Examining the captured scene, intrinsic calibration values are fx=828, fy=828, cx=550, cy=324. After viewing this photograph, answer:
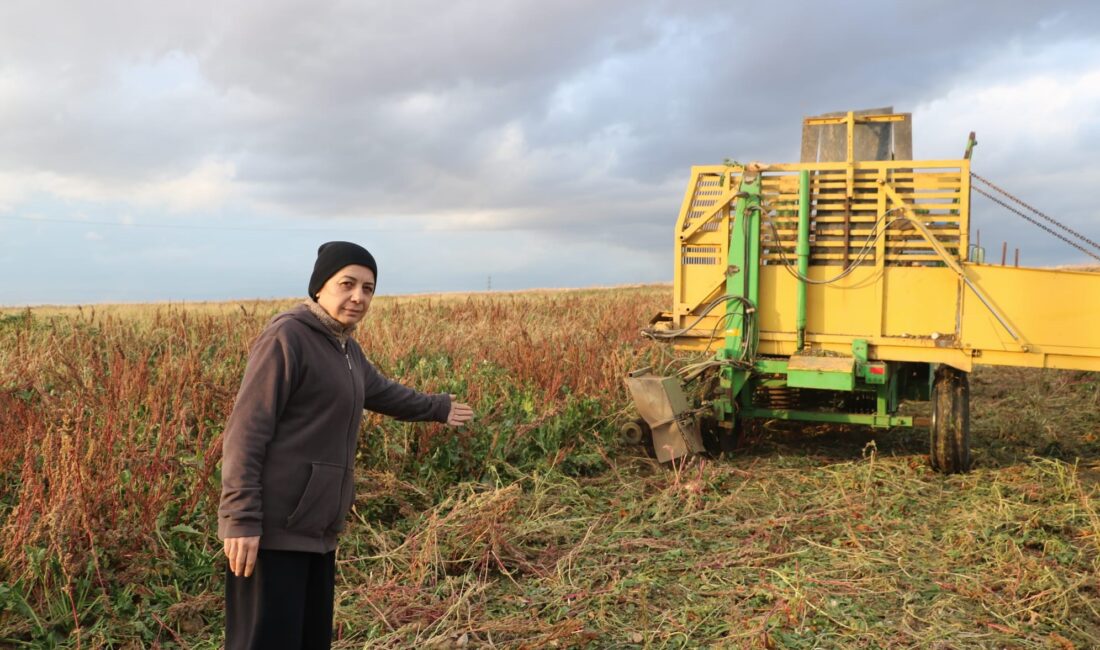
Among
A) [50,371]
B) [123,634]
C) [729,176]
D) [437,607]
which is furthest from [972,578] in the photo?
[50,371]

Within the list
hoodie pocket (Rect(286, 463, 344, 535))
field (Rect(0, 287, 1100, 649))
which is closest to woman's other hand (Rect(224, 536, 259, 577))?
hoodie pocket (Rect(286, 463, 344, 535))

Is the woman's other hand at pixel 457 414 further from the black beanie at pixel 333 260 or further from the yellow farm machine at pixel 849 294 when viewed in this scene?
the yellow farm machine at pixel 849 294

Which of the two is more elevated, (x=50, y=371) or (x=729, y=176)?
(x=729, y=176)

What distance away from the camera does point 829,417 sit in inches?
299

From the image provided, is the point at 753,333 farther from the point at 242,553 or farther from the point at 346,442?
the point at 242,553

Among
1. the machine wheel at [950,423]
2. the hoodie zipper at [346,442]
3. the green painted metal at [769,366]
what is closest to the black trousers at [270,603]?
the hoodie zipper at [346,442]

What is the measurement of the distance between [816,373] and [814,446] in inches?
69.3

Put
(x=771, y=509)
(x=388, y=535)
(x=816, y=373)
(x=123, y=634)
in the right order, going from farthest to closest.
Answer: (x=816, y=373) → (x=771, y=509) → (x=388, y=535) → (x=123, y=634)

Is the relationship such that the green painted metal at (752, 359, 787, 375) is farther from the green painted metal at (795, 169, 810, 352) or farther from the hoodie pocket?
the hoodie pocket

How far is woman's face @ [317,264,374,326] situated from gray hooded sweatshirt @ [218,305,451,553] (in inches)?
2.0

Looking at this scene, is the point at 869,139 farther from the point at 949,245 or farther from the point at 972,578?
the point at 972,578

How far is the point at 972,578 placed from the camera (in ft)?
15.5

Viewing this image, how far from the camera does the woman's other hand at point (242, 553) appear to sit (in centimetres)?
262

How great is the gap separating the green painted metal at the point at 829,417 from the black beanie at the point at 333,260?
559cm
